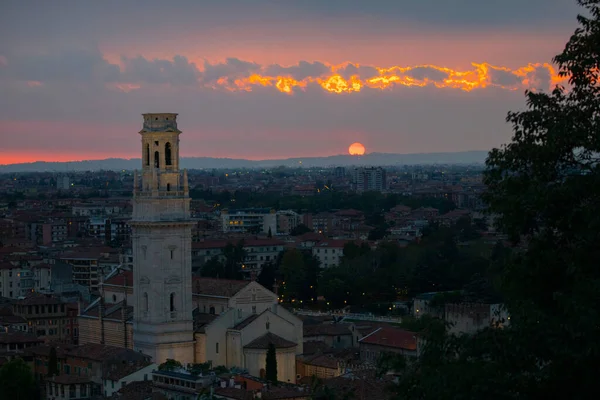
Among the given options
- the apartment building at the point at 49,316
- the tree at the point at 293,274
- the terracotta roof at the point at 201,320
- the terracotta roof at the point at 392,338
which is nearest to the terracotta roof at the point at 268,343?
the terracotta roof at the point at 201,320

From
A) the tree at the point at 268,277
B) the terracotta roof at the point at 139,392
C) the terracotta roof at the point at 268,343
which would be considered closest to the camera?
the terracotta roof at the point at 139,392

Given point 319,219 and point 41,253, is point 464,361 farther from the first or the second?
point 319,219

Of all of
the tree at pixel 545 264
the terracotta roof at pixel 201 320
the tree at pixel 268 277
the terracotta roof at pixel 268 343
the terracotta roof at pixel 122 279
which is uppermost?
the tree at pixel 545 264

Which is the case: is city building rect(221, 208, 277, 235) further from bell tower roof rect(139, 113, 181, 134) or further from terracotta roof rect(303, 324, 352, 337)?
bell tower roof rect(139, 113, 181, 134)

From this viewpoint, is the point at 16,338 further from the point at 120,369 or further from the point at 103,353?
the point at 120,369

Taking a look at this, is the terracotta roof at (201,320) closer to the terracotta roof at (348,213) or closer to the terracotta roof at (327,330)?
the terracotta roof at (327,330)

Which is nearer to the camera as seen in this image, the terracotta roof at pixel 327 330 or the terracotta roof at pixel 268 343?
the terracotta roof at pixel 268 343
